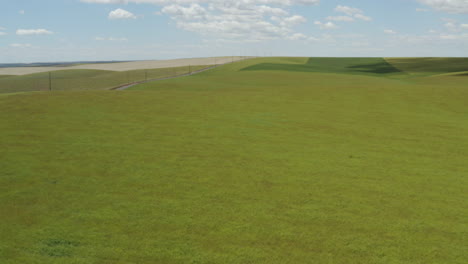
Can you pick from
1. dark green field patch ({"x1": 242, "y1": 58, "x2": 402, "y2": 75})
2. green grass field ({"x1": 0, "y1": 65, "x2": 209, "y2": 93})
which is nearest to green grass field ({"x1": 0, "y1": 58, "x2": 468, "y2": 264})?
green grass field ({"x1": 0, "y1": 65, "x2": 209, "y2": 93})

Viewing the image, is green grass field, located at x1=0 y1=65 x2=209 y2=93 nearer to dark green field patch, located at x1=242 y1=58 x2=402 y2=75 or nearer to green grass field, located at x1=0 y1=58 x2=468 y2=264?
dark green field patch, located at x1=242 y1=58 x2=402 y2=75

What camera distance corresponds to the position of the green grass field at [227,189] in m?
6.22

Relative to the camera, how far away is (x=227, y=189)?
28.7 feet

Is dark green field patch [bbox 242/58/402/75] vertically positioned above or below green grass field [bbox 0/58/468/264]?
above

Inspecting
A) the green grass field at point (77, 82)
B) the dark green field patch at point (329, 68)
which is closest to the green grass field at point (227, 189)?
the green grass field at point (77, 82)

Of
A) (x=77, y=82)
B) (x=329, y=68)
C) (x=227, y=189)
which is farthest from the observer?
(x=329, y=68)

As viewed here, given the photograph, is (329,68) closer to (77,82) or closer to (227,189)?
(77,82)

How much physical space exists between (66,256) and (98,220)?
124 centimetres

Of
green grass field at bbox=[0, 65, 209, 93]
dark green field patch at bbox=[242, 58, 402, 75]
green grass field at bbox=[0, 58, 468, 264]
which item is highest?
dark green field patch at bbox=[242, 58, 402, 75]

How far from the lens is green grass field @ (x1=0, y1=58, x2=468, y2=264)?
6.22 m

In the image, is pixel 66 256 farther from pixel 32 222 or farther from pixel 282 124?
pixel 282 124

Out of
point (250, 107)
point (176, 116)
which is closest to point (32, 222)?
point (176, 116)

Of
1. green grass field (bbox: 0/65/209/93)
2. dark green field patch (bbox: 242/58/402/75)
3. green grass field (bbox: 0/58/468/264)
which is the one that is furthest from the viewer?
dark green field patch (bbox: 242/58/402/75)

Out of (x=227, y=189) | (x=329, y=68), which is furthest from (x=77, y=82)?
(x=227, y=189)
